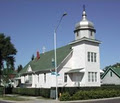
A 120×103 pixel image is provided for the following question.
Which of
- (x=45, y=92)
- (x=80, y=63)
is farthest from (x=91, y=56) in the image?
(x=45, y=92)

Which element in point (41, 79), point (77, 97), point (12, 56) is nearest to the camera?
point (77, 97)

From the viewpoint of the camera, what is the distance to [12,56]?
4322 centimetres

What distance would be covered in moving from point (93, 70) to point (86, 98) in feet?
27.1

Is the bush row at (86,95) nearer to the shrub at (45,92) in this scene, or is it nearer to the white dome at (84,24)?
the shrub at (45,92)

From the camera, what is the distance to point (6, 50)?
40.9 meters

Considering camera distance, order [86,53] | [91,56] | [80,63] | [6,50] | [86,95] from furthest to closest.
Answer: [6,50] < [91,56] < [80,63] < [86,53] < [86,95]

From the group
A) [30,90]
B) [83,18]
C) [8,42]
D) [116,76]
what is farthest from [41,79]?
[116,76]

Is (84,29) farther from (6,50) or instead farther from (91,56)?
(6,50)

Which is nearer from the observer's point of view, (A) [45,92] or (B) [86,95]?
(B) [86,95]

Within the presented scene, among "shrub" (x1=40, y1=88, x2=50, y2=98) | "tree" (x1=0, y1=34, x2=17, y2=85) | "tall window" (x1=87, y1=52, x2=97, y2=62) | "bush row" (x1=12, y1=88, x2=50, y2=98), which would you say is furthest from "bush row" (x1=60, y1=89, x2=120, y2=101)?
"tree" (x1=0, y1=34, x2=17, y2=85)

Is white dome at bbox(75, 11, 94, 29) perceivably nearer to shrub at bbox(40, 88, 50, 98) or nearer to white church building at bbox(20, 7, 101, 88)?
white church building at bbox(20, 7, 101, 88)

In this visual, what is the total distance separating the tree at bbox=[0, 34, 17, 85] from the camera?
40625 mm

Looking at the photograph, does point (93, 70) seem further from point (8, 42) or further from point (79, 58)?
point (8, 42)

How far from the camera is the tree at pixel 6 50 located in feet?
133
